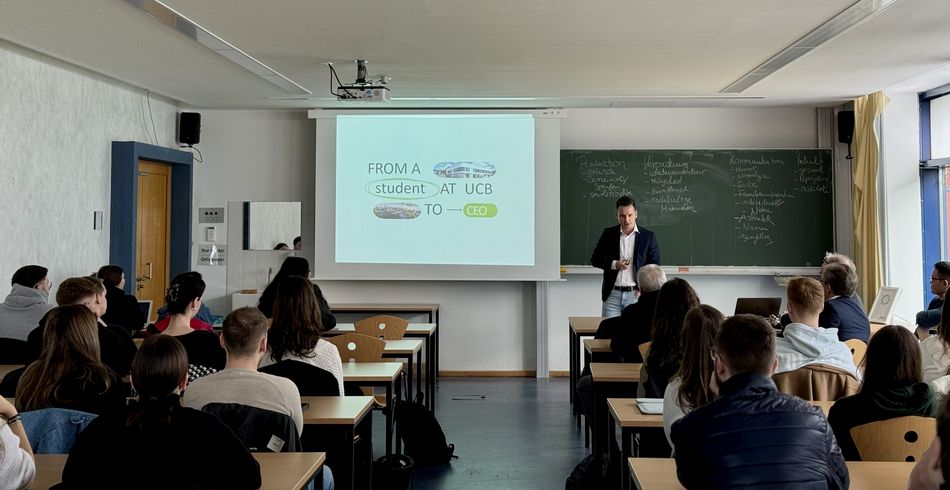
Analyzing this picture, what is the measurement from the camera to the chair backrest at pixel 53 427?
249cm

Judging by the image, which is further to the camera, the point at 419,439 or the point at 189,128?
the point at 189,128

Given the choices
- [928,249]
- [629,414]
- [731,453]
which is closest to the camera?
[731,453]

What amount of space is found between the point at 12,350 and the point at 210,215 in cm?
424

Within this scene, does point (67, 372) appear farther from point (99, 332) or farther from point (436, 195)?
point (436, 195)

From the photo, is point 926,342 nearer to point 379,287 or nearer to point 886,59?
point 886,59

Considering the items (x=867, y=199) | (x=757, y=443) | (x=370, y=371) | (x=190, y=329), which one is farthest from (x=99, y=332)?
(x=867, y=199)

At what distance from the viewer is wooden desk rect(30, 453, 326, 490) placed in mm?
2176

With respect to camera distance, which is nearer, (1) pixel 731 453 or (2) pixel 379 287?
(1) pixel 731 453

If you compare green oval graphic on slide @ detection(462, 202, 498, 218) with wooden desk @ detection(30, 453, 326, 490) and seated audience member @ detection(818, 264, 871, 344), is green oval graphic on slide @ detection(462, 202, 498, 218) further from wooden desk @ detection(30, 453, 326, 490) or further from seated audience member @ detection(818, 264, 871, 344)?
wooden desk @ detection(30, 453, 326, 490)

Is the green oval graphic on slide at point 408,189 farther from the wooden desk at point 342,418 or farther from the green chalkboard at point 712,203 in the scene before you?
the wooden desk at point 342,418

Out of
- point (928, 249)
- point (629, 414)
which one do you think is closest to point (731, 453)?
point (629, 414)

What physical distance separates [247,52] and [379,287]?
3.19 metres

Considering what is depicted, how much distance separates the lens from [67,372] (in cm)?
A: 272

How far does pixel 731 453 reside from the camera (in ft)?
6.35
